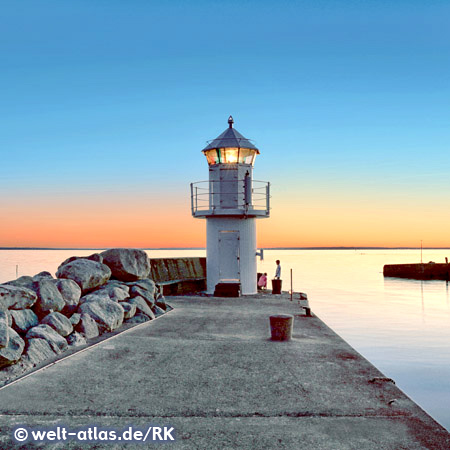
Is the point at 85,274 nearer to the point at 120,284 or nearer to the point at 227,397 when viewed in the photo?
the point at 120,284

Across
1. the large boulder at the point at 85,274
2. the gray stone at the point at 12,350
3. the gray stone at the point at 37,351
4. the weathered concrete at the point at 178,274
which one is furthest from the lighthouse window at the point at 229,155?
the gray stone at the point at 12,350

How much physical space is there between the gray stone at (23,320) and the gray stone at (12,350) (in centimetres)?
82

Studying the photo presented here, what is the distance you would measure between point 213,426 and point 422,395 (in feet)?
31.6

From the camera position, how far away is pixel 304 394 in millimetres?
6512

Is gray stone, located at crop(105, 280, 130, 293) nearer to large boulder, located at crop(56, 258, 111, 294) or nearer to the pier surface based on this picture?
large boulder, located at crop(56, 258, 111, 294)

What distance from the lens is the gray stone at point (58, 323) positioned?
955 centimetres

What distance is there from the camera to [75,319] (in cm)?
1044

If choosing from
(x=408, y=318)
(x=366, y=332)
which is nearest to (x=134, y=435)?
(x=366, y=332)

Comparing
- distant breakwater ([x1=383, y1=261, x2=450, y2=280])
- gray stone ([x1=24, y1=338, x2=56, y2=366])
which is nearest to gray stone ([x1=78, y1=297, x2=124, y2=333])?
gray stone ([x1=24, y1=338, x2=56, y2=366])

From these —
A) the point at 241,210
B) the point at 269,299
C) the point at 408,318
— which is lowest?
the point at 408,318

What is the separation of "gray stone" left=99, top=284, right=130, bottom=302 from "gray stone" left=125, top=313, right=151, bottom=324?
762 mm

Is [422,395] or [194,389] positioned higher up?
[194,389]

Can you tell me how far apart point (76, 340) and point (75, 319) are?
885 mm

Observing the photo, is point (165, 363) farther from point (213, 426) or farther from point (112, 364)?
point (213, 426)
